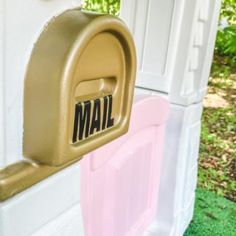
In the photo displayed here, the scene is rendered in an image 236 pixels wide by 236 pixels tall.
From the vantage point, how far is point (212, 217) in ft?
9.16

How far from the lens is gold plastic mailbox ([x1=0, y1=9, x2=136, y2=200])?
0.53 m

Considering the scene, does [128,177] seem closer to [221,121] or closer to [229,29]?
[221,121]

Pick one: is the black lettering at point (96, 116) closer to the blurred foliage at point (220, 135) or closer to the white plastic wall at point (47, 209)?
the white plastic wall at point (47, 209)

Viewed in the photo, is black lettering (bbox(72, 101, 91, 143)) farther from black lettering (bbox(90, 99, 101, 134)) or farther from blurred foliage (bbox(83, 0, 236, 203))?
blurred foliage (bbox(83, 0, 236, 203))

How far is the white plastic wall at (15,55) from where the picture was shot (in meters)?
0.51

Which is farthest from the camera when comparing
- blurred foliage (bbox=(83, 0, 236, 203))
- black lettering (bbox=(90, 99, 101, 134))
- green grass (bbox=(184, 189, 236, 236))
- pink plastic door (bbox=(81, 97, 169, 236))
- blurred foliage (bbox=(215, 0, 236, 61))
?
blurred foliage (bbox=(215, 0, 236, 61))

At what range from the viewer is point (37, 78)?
0.54 m

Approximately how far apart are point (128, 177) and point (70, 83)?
0.96m

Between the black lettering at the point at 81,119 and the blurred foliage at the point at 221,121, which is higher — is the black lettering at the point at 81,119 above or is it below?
above

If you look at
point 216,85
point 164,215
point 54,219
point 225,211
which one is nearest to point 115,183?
point 54,219

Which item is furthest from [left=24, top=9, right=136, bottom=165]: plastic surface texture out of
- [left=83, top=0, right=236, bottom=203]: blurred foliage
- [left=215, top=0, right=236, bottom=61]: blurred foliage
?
[left=215, top=0, right=236, bottom=61]: blurred foliage

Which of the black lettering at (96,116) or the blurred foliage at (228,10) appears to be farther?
the blurred foliage at (228,10)

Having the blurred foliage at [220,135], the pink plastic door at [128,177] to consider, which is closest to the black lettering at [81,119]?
the pink plastic door at [128,177]

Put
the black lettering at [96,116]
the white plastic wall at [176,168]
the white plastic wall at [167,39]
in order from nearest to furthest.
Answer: the black lettering at [96,116] → the white plastic wall at [167,39] → the white plastic wall at [176,168]
